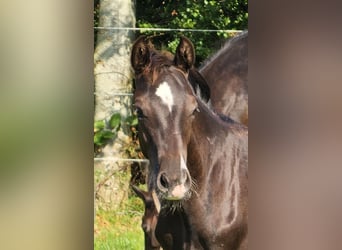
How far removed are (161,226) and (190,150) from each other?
435 millimetres

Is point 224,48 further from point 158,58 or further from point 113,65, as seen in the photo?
point 113,65

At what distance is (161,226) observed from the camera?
3047 millimetres

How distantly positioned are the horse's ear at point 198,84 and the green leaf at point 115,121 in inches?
16.8

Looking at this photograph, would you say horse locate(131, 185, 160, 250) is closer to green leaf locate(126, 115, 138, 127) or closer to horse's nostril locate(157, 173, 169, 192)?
horse's nostril locate(157, 173, 169, 192)

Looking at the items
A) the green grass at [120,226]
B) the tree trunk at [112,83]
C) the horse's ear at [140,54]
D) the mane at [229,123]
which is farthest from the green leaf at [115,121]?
the mane at [229,123]

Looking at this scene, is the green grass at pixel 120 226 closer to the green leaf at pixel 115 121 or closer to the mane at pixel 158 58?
the green leaf at pixel 115 121

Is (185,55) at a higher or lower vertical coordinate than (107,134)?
higher

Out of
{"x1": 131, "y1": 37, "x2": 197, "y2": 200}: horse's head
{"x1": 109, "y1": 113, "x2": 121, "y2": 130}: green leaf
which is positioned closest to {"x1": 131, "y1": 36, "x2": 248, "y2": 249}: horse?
{"x1": 131, "y1": 37, "x2": 197, "y2": 200}: horse's head

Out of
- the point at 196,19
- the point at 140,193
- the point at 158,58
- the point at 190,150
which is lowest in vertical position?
the point at 140,193

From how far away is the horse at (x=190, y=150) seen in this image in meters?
2.99

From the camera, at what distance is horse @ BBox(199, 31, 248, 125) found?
303cm

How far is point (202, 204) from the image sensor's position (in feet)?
10.0

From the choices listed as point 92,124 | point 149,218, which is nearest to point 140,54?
point 92,124
